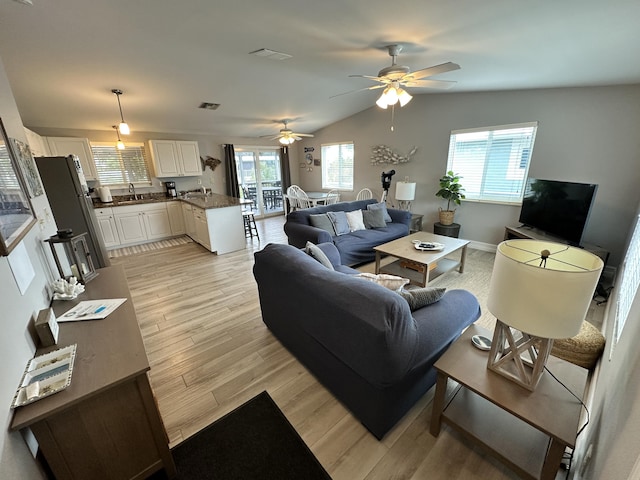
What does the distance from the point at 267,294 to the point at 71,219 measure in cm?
303

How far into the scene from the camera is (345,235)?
153 inches

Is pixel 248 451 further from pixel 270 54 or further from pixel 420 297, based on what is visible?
pixel 270 54

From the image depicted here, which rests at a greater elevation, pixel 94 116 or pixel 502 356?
pixel 94 116

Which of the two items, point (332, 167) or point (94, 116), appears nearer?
point (94, 116)

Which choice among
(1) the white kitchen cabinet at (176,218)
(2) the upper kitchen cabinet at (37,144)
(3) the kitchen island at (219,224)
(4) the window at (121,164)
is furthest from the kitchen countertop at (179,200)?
(2) the upper kitchen cabinet at (37,144)

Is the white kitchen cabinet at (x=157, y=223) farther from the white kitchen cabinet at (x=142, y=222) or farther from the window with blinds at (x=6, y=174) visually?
the window with blinds at (x=6, y=174)

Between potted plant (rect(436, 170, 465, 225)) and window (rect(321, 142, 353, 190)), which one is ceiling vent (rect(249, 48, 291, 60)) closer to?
potted plant (rect(436, 170, 465, 225))

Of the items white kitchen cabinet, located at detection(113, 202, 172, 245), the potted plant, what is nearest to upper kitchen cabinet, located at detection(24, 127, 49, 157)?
white kitchen cabinet, located at detection(113, 202, 172, 245)

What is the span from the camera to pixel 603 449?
912 mm

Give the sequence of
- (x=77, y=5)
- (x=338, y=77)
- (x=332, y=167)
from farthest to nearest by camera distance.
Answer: (x=332, y=167), (x=338, y=77), (x=77, y=5)

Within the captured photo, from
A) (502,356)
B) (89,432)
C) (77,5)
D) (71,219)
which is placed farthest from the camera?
(71,219)

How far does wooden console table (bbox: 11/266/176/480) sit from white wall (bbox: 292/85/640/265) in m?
5.08

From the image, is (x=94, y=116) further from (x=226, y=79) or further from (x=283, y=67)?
(x=283, y=67)

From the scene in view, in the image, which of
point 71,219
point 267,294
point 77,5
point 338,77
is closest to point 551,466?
point 267,294
